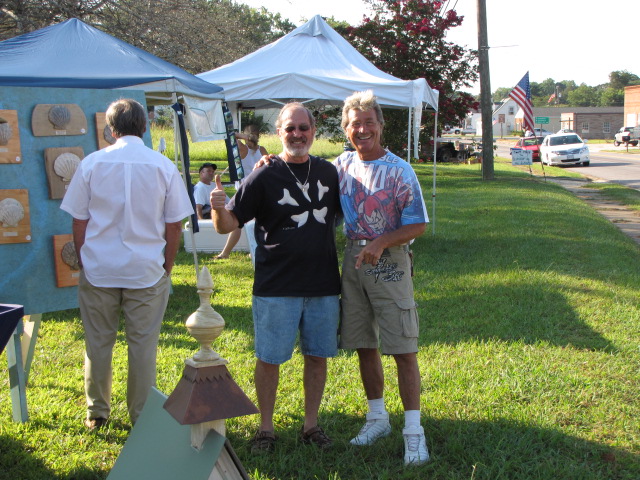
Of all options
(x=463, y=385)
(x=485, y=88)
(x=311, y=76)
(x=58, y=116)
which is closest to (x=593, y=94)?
(x=485, y=88)

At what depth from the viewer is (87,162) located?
3732 millimetres

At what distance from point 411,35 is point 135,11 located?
11.5 meters

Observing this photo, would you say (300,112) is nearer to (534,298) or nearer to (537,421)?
(537,421)

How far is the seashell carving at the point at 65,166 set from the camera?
4773 mm

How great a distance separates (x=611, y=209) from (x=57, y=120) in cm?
1443

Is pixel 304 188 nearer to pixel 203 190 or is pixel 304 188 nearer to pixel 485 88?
pixel 203 190

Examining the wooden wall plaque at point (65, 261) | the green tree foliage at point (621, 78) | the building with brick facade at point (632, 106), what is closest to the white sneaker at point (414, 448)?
the wooden wall plaque at point (65, 261)

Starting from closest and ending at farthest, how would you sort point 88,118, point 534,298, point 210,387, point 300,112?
point 210,387
point 300,112
point 88,118
point 534,298

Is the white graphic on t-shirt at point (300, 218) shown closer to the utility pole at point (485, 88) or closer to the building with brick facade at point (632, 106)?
the utility pole at point (485, 88)

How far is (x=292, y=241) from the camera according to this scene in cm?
355

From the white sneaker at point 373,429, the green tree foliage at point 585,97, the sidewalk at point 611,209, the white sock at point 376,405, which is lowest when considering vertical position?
the sidewalk at point 611,209

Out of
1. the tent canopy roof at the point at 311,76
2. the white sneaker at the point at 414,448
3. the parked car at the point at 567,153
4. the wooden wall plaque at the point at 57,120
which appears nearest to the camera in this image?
the white sneaker at the point at 414,448

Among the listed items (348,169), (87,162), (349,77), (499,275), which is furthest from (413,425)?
(349,77)

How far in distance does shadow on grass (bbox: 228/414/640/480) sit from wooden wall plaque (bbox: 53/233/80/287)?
5.54 feet
